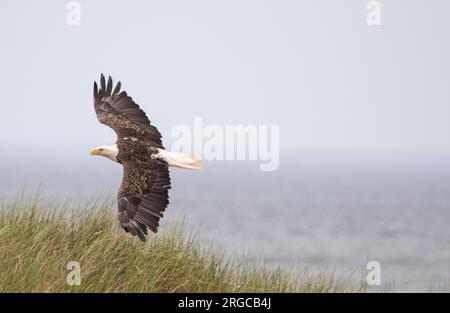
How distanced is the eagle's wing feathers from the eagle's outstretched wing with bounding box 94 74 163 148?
42 cm

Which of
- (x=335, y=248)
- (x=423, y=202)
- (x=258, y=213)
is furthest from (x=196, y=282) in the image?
(x=423, y=202)

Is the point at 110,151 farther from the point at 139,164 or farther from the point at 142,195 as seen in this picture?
the point at 142,195

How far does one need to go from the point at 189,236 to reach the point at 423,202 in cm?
10786

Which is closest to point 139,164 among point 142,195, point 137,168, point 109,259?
point 137,168

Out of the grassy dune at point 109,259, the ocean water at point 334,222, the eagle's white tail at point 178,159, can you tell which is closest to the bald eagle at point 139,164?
the eagle's white tail at point 178,159

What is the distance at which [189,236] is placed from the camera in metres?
Result: 10.0

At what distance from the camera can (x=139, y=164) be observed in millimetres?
10156

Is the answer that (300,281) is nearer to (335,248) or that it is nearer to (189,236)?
(189,236)

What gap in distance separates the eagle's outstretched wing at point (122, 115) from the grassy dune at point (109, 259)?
107 centimetres

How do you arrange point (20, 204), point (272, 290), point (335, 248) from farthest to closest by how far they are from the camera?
point (335, 248), point (20, 204), point (272, 290)

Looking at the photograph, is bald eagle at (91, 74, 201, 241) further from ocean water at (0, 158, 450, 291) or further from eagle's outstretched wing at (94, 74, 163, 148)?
ocean water at (0, 158, 450, 291)

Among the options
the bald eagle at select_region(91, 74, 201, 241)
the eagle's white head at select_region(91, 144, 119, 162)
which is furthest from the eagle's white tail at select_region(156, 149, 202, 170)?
the eagle's white head at select_region(91, 144, 119, 162)

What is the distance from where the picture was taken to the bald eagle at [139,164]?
9.76m
